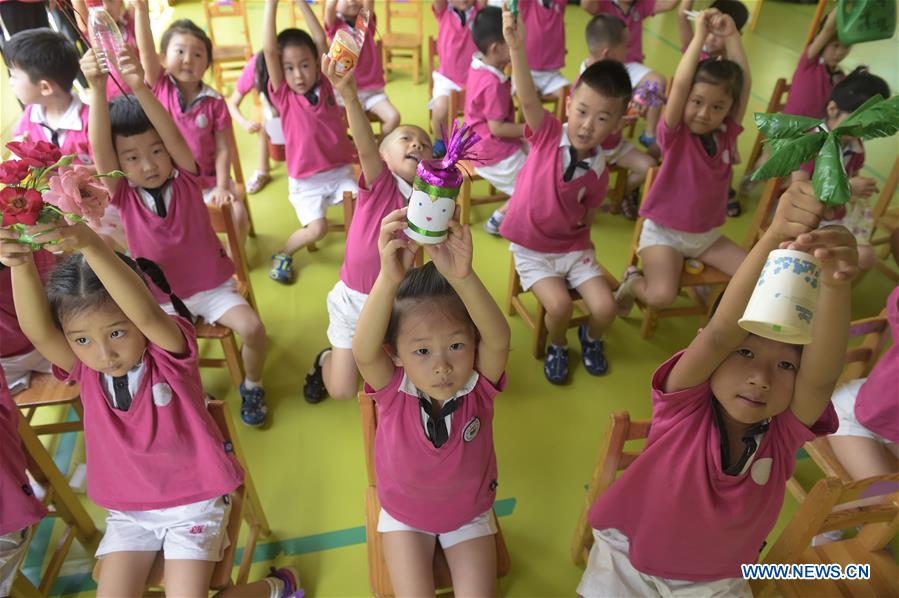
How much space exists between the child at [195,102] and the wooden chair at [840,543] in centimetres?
228

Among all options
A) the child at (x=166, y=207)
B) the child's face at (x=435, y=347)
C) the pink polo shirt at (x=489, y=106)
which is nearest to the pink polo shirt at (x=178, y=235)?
→ the child at (x=166, y=207)

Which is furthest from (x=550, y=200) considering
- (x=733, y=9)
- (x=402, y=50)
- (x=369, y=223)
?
(x=402, y=50)

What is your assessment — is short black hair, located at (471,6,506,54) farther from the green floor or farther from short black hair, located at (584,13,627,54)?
the green floor

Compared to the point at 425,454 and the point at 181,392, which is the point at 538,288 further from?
the point at 181,392

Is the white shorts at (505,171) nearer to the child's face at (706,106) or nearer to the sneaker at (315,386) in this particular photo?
the child's face at (706,106)

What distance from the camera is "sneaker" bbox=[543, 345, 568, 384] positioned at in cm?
241

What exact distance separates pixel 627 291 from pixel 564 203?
55cm

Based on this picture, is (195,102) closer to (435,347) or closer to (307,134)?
(307,134)

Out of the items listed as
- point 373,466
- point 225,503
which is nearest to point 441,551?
point 373,466

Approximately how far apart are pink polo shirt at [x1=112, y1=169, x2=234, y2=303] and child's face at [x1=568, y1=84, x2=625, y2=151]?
136 cm

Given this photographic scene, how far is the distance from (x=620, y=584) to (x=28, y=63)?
268 centimetres

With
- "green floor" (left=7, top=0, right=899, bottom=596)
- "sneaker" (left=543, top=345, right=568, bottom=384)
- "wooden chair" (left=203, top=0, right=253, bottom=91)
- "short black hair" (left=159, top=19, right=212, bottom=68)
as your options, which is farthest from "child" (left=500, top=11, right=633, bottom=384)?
"wooden chair" (left=203, top=0, right=253, bottom=91)

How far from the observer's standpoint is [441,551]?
4.99 feet

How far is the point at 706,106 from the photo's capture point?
2.24 metres
